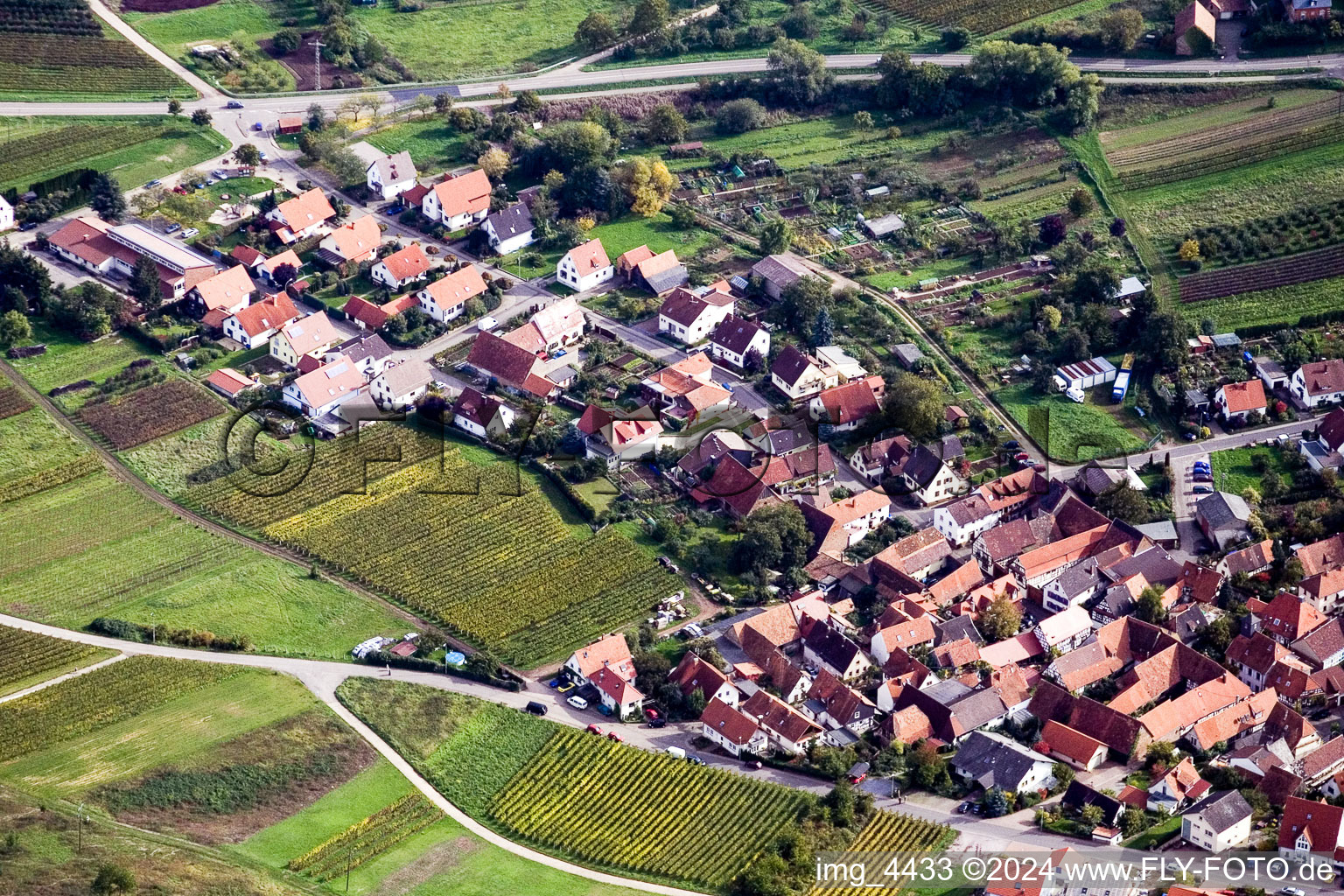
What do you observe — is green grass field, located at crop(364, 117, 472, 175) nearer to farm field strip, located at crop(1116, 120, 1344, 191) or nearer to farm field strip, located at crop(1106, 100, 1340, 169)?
farm field strip, located at crop(1106, 100, 1340, 169)

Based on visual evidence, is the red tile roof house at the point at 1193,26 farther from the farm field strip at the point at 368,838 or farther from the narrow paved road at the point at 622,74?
the farm field strip at the point at 368,838

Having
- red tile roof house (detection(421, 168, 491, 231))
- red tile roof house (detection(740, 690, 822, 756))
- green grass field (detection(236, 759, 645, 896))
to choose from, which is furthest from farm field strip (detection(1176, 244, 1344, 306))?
green grass field (detection(236, 759, 645, 896))

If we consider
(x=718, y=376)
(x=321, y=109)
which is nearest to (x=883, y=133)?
(x=718, y=376)

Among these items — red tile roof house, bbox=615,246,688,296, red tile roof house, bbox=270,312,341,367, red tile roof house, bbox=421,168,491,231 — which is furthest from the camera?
red tile roof house, bbox=421,168,491,231

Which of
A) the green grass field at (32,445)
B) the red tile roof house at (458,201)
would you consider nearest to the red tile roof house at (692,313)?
the red tile roof house at (458,201)

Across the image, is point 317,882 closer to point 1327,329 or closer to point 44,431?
point 44,431
